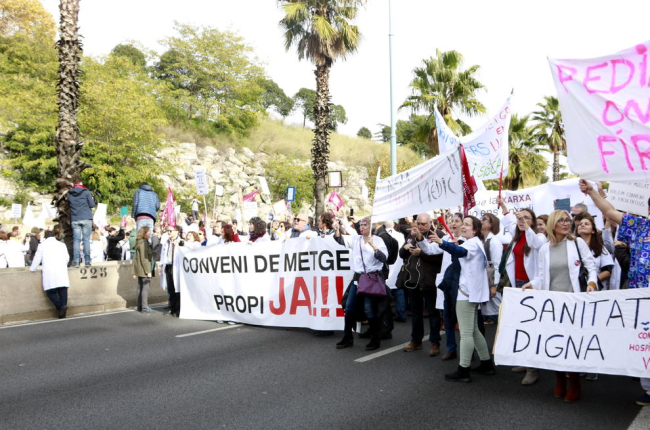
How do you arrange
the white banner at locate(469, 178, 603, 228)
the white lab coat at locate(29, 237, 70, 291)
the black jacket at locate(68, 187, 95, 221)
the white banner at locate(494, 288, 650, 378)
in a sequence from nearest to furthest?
the white banner at locate(494, 288, 650, 378) < the white lab coat at locate(29, 237, 70, 291) < the black jacket at locate(68, 187, 95, 221) < the white banner at locate(469, 178, 603, 228)

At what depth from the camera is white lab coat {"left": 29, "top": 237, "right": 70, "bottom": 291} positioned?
32.4ft

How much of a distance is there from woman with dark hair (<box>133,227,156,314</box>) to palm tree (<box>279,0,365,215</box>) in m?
9.31

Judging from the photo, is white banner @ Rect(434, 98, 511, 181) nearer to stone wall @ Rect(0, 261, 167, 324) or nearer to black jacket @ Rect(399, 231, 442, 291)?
black jacket @ Rect(399, 231, 442, 291)

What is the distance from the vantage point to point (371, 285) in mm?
7039

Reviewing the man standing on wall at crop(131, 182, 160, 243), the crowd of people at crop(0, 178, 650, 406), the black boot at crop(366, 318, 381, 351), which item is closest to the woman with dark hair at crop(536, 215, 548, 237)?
the crowd of people at crop(0, 178, 650, 406)

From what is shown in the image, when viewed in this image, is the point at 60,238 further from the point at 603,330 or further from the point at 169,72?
the point at 169,72

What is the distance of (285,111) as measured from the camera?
76125 millimetres

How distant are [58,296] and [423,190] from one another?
24.8 feet

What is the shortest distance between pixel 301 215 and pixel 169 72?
3959 centimetres


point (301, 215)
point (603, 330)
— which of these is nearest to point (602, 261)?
point (603, 330)

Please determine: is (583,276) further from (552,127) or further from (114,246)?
(552,127)

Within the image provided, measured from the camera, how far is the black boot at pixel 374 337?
23.3 ft

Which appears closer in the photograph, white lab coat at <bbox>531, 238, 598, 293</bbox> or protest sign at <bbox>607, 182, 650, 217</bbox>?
white lab coat at <bbox>531, 238, 598, 293</bbox>

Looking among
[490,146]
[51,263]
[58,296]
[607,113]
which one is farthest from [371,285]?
[58,296]
